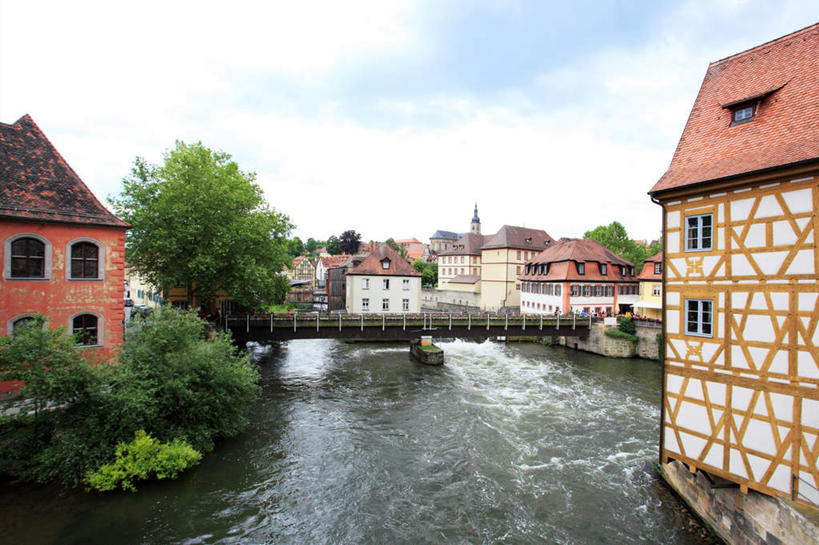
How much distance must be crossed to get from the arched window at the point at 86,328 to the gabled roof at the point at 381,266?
23672 millimetres

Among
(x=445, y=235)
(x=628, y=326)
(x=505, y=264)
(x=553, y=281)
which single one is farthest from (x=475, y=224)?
(x=628, y=326)

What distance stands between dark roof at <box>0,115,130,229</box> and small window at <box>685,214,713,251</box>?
18.3m

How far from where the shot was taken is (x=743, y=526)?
28.2 feet

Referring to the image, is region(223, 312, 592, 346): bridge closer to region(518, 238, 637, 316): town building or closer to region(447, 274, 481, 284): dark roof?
region(518, 238, 637, 316): town building

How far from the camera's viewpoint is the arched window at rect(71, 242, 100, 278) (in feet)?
47.6

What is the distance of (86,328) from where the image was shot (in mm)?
14789

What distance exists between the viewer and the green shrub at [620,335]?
30.7m

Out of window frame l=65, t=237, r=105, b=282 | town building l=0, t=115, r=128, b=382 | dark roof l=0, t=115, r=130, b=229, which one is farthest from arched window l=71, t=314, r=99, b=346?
dark roof l=0, t=115, r=130, b=229

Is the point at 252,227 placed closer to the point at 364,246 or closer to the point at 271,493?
the point at 271,493

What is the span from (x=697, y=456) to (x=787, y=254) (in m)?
5.02

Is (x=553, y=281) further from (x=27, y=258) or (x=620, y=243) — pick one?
(x=27, y=258)

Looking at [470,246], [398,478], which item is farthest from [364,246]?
[398,478]

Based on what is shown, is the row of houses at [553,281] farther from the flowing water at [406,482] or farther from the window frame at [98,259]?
the window frame at [98,259]

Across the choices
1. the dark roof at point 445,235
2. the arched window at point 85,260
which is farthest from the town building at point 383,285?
the dark roof at point 445,235
